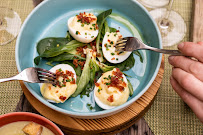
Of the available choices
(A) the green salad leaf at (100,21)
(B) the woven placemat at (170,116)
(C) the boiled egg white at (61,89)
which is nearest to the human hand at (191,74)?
(B) the woven placemat at (170,116)

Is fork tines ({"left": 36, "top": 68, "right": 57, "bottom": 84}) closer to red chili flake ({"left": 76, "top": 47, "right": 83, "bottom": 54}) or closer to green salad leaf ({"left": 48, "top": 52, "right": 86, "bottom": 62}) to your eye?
green salad leaf ({"left": 48, "top": 52, "right": 86, "bottom": 62})

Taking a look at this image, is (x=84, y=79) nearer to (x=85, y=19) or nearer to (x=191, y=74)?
(x=85, y=19)

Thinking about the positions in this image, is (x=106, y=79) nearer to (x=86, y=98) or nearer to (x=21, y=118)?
(x=86, y=98)

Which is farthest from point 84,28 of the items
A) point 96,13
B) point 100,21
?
point 96,13

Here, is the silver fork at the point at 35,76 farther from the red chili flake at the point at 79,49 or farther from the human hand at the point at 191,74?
the human hand at the point at 191,74

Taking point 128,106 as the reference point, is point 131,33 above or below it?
above

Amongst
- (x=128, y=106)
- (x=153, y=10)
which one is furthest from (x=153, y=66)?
(x=153, y=10)

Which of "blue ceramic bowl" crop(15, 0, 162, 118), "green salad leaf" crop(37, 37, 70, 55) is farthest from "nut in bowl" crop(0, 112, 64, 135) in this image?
"green salad leaf" crop(37, 37, 70, 55)
